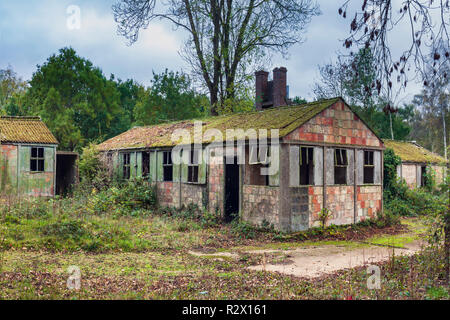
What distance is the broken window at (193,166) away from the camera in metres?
16.4

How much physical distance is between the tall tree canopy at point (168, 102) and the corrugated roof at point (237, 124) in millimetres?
12040

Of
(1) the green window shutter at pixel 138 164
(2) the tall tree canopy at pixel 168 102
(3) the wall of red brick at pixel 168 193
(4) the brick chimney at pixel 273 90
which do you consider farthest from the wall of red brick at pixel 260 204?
(2) the tall tree canopy at pixel 168 102

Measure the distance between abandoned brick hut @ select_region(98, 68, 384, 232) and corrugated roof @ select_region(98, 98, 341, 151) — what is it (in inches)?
2.2

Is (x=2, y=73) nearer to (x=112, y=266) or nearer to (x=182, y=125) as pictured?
(x=182, y=125)

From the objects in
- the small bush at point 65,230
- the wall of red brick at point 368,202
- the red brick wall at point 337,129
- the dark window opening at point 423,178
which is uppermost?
the red brick wall at point 337,129

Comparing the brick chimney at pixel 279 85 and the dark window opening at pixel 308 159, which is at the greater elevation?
the brick chimney at pixel 279 85

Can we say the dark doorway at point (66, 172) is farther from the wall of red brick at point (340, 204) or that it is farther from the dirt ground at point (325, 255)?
the wall of red brick at point (340, 204)

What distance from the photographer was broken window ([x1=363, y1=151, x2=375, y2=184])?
15.9 m

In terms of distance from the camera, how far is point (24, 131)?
22406 mm

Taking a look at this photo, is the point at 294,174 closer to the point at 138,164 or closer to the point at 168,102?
the point at 138,164

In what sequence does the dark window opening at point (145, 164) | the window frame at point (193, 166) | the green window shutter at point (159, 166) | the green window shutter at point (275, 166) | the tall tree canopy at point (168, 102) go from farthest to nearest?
the tall tree canopy at point (168, 102), the dark window opening at point (145, 164), the green window shutter at point (159, 166), the window frame at point (193, 166), the green window shutter at point (275, 166)

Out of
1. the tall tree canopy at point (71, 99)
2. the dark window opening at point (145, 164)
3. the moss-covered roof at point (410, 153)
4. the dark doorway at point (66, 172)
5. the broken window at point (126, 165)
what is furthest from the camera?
the tall tree canopy at point (71, 99)

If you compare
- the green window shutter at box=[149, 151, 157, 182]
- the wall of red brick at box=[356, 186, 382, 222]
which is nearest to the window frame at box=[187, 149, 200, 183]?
the green window shutter at box=[149, 151, 157, 182]

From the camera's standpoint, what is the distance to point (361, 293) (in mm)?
6578
